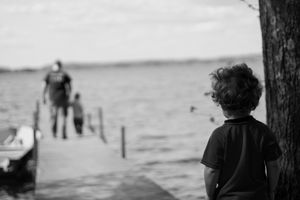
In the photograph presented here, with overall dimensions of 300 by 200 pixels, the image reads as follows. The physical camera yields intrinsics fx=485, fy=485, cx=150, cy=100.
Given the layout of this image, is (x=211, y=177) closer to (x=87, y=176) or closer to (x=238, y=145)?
(x=238, y=145)

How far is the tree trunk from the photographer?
420 cm

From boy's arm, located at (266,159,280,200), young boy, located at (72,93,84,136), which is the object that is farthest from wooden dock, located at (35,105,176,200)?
boy's arm, located at (266,159,280,200)

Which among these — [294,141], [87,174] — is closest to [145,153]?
[87,174]

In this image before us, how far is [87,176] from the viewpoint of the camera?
9594mm

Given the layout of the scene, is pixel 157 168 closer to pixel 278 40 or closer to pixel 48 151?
pixel 48 151

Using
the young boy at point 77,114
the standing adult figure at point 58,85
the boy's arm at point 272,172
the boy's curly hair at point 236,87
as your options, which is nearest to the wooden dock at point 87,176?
the standing adult figure at point 58,85

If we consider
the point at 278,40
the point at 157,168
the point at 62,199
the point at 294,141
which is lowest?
the point at 157,168

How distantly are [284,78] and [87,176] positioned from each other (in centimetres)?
612

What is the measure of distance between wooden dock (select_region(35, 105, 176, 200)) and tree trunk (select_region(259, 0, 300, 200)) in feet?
11.6

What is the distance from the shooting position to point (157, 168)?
60.5ft

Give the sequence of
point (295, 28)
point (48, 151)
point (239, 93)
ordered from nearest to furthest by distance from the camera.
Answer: point (239, 93)
point (295, 28)
point (48, 151)

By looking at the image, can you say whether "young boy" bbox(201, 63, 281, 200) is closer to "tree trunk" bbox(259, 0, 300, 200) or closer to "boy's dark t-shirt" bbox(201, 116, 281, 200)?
"boy's dark t-shirt" bbox(201, 116, 281, 200)

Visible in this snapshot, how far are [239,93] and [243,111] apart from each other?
14 centimetres

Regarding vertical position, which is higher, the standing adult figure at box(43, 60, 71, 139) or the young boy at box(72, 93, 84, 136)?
the standing adult figure at box(43, 60, 71, 139)
